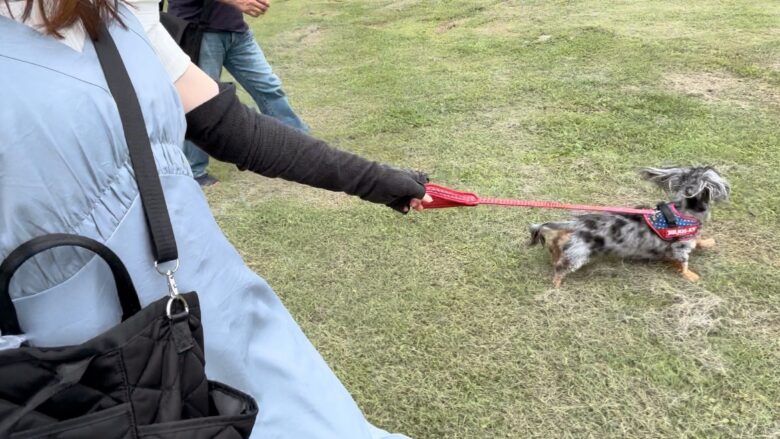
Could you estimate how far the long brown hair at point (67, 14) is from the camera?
1023 mm

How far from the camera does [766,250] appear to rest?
3328 millimetres

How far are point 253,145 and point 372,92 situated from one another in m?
4.70

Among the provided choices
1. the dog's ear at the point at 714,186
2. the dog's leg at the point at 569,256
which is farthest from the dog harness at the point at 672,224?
the dog's leg at the point at 569,256

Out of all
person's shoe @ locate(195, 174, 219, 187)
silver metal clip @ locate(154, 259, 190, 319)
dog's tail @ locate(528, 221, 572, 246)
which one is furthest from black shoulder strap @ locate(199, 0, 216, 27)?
silver metal clip @ locate(154, 259, 190, 319)

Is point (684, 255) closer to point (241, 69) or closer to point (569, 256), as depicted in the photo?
point (569, 256)

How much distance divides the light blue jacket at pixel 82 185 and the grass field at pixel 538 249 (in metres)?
1.70

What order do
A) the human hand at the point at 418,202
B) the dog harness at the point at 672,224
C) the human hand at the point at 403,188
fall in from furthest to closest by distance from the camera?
the dog harness at the point at 672,224
the human hand at the point at 418,202
the human hand at the point at 403,188

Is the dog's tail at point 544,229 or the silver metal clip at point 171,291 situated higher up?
the silver metal clip at point 171,291

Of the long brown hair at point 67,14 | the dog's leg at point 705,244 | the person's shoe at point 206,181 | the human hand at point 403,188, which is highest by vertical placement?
the long brown hair at point 67,14

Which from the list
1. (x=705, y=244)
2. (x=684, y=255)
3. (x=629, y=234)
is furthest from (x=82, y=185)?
(x=705, y=244)

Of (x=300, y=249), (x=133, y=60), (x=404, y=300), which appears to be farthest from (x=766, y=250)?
(x=133, y=60)

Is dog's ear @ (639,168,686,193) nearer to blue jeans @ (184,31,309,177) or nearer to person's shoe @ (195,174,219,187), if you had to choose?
blue jeans @ (184,31,309,177)

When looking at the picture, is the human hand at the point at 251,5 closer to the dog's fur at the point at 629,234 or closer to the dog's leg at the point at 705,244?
the dog's fur at the point at 629,234

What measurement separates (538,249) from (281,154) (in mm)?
2280
